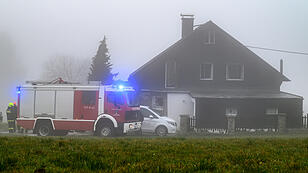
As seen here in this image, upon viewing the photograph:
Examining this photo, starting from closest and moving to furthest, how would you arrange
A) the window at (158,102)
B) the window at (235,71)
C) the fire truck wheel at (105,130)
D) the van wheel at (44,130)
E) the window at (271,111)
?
1. the fire truck wheel at (105,130)
2. the van wheel at (44,130)
3. the window at (271,111)
4. the window at (158,102)
5. the window at (235,71)

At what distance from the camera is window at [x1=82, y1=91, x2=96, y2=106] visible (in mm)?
19609

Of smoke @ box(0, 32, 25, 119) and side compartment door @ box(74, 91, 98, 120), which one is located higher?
smoke @ box(0, 32, 25, 119)

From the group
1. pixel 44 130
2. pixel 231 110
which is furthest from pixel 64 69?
pixel 44 130

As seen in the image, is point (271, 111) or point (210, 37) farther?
point (210, 37)

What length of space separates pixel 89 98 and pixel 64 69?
6556 centimetres

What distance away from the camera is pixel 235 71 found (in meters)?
33.0

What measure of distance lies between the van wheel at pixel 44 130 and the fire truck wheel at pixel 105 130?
2555mm

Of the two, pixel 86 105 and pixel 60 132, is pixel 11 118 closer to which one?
pixel 60 132

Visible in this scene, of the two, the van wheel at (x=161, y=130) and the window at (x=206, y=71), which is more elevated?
the window at (x=206, y=71)

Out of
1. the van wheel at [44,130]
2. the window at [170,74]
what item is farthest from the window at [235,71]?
the van wheel at [44,130]

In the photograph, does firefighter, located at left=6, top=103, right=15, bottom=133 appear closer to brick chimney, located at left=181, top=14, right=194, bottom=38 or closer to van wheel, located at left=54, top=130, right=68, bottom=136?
van wheel, located at left=54, top=130, right=68, bottom=136

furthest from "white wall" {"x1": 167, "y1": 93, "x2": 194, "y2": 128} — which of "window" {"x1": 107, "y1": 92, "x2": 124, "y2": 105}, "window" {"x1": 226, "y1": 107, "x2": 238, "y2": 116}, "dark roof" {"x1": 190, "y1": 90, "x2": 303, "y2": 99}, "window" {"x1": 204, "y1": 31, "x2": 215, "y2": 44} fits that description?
"window" {"x1": 107, "y1": 92, "x2": 124, "y2": 105}

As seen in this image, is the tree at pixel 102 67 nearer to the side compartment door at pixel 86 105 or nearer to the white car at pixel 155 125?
the white car at pixel 155 125

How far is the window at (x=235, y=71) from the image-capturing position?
32750 mm
